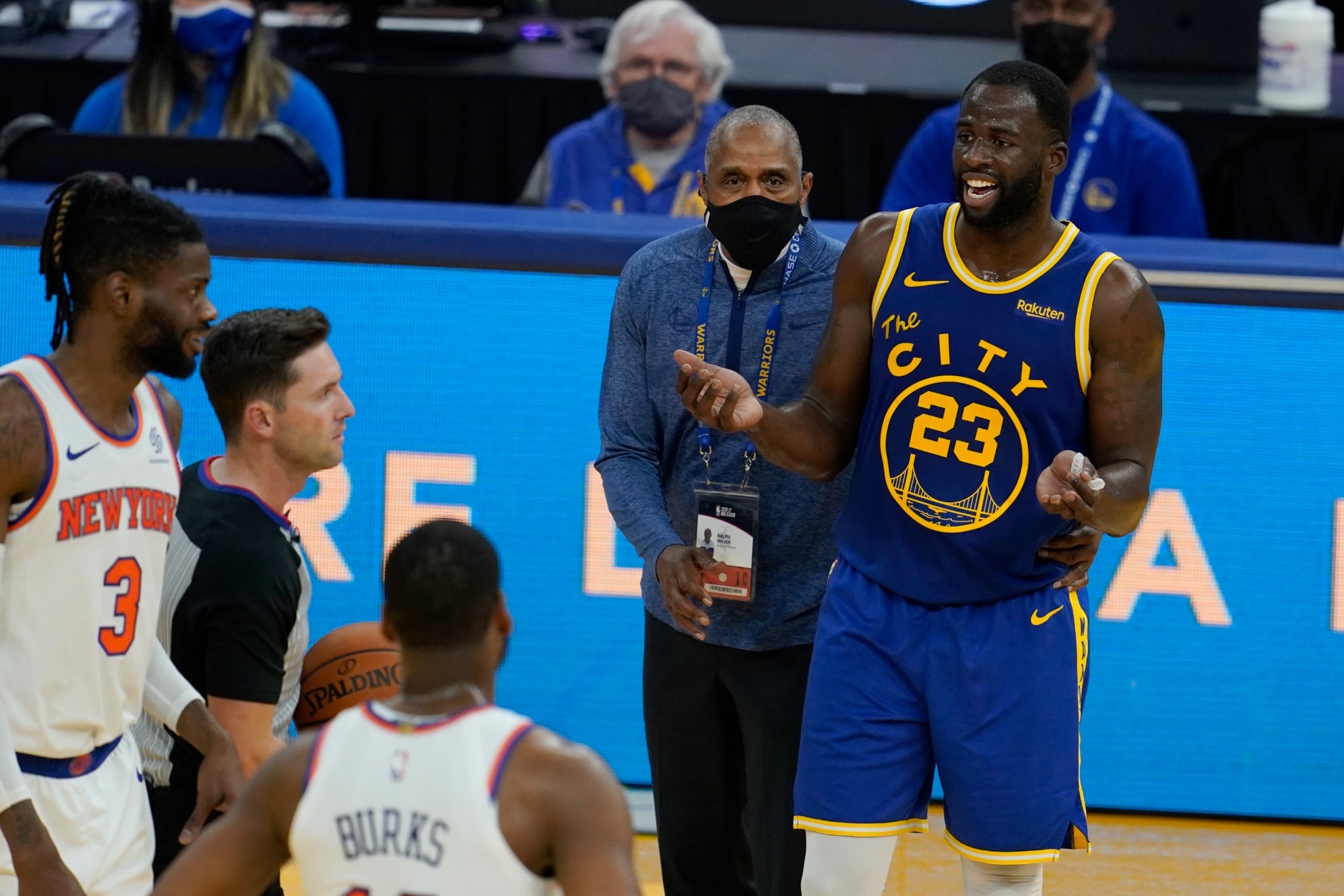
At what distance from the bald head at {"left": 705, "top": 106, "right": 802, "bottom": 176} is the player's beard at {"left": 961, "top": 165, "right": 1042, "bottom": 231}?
1.50 feet

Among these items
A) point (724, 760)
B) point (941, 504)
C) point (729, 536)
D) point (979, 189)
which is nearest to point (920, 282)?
point (979, 189)

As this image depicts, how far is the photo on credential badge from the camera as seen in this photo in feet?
12.6

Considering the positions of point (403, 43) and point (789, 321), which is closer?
point (789, 321)

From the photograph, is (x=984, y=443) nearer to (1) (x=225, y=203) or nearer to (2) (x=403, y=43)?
(1) (x=225, y=203)

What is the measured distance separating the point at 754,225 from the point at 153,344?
1.22 m

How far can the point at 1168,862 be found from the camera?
16.2 feet

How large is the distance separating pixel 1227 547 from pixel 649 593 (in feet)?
5.91

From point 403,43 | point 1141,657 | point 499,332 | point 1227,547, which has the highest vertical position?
point 403,43

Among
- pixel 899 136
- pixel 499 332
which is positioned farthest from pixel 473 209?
pixel 899 136

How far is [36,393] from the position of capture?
3.22m

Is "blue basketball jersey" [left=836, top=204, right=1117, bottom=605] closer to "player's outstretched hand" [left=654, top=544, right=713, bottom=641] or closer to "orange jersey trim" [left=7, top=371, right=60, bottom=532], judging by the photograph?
"player's outstretched hand" [left=654, top=544, right=713, bottom=641]

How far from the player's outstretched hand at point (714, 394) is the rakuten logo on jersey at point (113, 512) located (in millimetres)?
970

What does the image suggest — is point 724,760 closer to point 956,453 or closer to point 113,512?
point 956,453

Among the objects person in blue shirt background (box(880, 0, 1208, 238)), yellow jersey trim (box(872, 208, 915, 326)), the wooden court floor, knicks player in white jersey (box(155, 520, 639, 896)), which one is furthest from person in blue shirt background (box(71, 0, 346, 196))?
knicks player in white jersey (box(155, 520, 639, 896))
